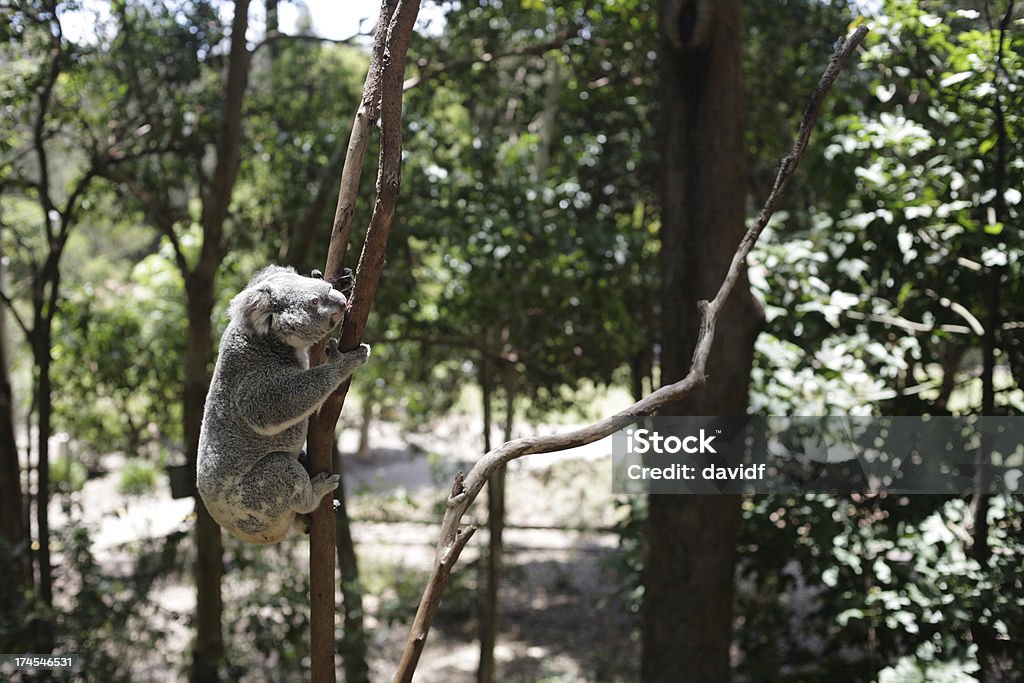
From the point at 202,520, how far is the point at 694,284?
223 cm

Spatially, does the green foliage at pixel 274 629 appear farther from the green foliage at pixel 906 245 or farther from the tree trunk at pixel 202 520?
the green foliage at pixel 906 245

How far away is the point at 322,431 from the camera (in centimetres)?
184

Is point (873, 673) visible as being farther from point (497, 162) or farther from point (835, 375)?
point (497, 162)

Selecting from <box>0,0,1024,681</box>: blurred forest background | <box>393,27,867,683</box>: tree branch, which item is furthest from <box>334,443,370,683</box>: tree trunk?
<box>393,27,867,683</box>: tree branch

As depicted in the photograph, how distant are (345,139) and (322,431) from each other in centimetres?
219

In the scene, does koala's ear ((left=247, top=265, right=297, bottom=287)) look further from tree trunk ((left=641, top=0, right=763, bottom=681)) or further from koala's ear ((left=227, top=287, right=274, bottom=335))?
tree trunk ((left=641, top=0, right=763, bottom=681))

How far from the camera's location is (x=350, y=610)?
12.3 ft

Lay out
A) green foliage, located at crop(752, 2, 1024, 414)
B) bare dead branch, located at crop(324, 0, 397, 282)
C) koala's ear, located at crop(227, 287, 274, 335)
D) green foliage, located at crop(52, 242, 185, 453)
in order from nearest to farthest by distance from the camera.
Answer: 1. bare dead branch, located at crop(324, 0, 397, 282)
2. koala's ear, located at crop(227, 287, 274, 335)
3. green foliage, located at crop(752, 2, 1024, 414)
4. green foliage, located at crop(52, 242, 185, 453)

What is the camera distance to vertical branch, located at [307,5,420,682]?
171 centimetres

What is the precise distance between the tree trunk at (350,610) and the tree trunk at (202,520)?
54 cm

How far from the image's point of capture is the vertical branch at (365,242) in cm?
171

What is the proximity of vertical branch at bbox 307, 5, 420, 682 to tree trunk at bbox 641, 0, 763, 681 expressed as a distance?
5.37 ft

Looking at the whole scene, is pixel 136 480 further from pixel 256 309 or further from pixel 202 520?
pixel 256 309

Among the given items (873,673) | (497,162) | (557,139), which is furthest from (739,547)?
(557,139)
